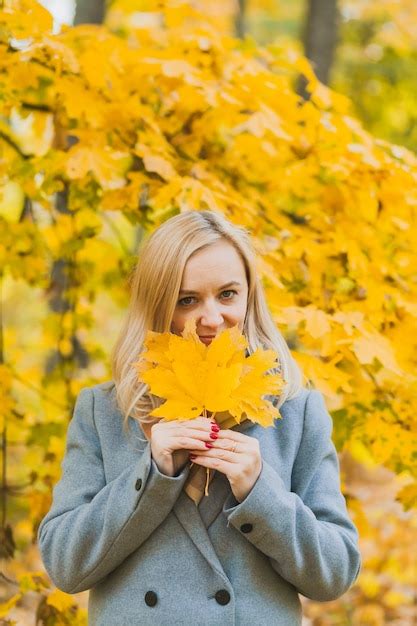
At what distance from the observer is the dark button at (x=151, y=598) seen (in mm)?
1611

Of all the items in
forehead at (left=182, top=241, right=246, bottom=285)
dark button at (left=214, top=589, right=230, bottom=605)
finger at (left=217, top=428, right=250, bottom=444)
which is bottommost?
dark button at (left=214, top=589, right=230, bottom=605)

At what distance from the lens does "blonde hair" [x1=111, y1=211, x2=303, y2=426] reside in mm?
1725

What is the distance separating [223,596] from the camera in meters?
1.60

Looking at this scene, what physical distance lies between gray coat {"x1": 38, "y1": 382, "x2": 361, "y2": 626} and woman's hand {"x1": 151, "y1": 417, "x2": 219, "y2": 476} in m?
0.02

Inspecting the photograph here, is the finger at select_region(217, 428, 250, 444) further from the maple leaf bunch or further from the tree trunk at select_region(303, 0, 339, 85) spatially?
the tree trunk at select_region(303, 0, 339, 85)

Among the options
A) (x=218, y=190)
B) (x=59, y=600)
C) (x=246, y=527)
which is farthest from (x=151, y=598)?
(x=218, y=190)

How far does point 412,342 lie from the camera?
2266 millimetres

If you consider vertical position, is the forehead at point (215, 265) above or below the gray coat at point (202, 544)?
above

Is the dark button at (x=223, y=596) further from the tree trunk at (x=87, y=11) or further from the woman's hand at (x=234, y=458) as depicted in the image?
the tree trunk at (x=87, y=11)

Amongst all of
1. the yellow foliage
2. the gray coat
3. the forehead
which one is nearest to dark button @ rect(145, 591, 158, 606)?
the gray coat

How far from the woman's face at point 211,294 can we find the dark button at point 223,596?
1.68ft

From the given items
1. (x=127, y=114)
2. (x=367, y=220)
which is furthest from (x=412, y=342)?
(x=127, y=114)

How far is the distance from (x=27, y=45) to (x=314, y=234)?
3.32 ft

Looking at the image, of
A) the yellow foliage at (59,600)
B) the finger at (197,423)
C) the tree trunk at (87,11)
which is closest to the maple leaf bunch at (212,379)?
the finger at (197,423)
